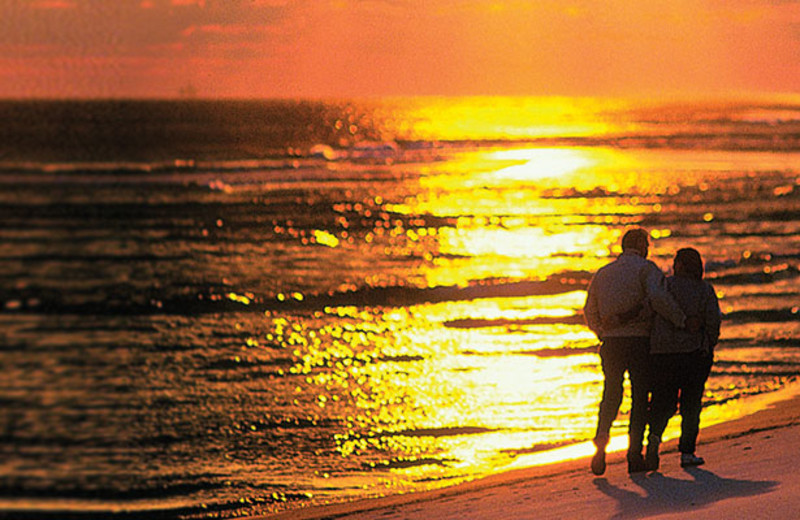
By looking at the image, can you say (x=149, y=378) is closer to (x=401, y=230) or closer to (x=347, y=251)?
(x=347, y=251)

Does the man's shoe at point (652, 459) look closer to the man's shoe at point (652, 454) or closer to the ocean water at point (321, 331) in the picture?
the man's shoe at point (652, 454)

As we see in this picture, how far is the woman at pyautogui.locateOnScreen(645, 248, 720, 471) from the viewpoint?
730cm

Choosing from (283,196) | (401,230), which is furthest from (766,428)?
(283,196)

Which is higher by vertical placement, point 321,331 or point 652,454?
point 321,331

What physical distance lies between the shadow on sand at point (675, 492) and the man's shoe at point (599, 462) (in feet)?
0.32

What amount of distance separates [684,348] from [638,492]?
1046mm

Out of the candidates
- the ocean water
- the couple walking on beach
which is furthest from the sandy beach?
the ocean water

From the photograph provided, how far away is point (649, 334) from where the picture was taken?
7.25m

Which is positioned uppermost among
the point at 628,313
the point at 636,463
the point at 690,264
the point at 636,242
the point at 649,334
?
the point at 636,242

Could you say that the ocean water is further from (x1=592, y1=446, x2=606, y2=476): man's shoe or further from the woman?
the woman

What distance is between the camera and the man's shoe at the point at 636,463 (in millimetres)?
7613

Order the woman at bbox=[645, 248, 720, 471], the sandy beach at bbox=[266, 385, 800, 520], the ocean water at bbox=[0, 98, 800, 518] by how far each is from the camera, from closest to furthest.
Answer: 1. the sandy beach at bbox=[266, 385, 800, 520]
2. the woman at bbox=[645, 248, 720, 471]
3. the ocean water at bbox=[0, 98, 800, 518]

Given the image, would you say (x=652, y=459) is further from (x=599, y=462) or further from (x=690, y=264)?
(x=690, y=264)

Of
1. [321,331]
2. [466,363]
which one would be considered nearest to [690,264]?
[466,363]
